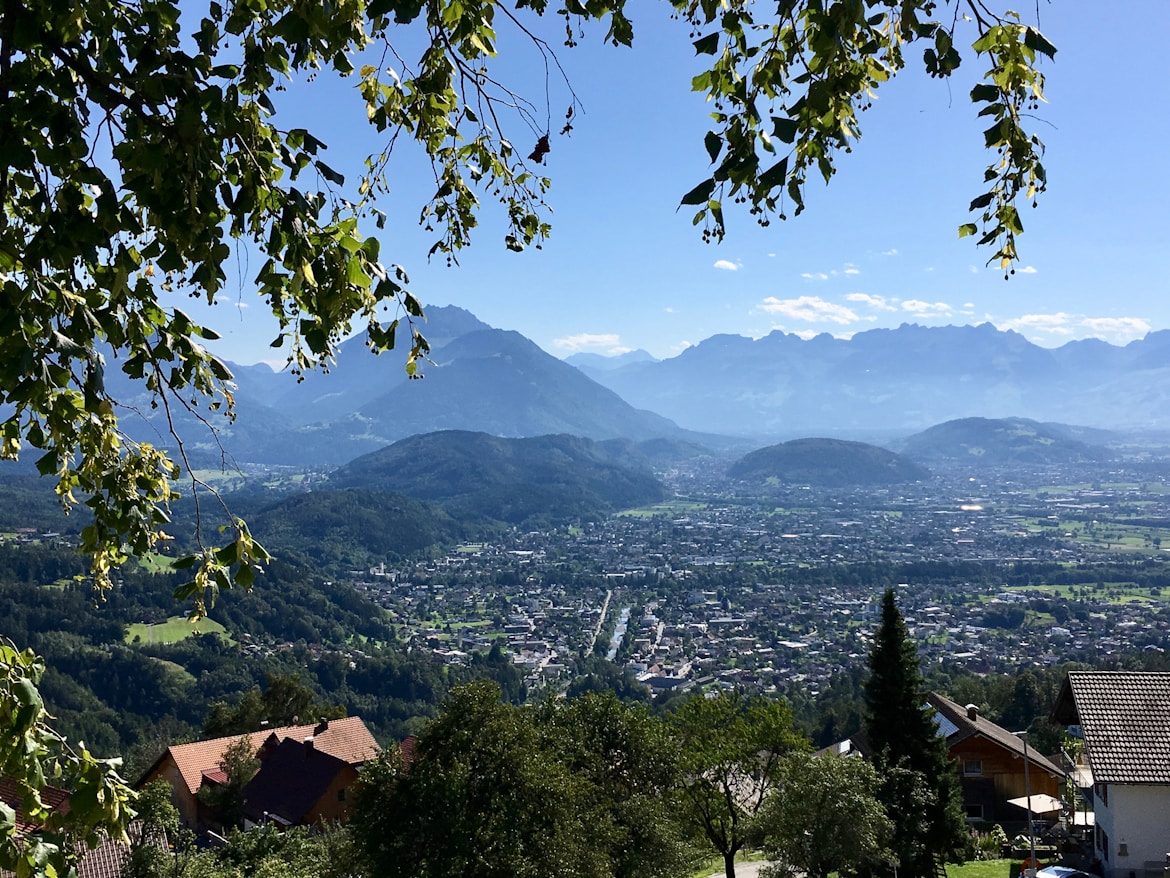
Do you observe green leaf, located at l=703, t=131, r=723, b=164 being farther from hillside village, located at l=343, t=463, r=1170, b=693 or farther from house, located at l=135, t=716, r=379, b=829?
hillside village, located at l=343, t=463, r=1170, b=693

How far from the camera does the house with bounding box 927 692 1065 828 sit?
87.8ft

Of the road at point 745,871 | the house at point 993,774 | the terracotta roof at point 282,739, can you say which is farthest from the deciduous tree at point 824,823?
the terracotta roof at point 282,739

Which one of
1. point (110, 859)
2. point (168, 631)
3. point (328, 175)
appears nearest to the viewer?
point (328, 175)

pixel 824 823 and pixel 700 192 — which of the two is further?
pixel 824 823

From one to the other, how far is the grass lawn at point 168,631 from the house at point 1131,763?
7424 cm

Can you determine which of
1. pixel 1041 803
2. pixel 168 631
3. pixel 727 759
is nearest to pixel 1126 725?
pixel 727 759

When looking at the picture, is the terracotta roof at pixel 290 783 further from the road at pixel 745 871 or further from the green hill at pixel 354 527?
the green hill at pixel 354 527

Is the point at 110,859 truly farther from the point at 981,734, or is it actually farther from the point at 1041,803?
the point at 1041,803

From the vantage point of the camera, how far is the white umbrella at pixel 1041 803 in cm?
2481

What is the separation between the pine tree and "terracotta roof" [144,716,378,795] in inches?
555

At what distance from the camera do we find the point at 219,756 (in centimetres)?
2736

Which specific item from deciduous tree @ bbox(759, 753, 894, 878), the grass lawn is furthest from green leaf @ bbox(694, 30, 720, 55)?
the grass lawn

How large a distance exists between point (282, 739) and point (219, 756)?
1885 mm

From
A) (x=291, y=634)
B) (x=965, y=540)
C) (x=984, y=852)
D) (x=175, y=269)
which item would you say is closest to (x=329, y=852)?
(x=984, y=852)
